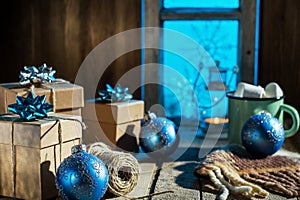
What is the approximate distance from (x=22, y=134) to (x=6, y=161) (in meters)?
0.07

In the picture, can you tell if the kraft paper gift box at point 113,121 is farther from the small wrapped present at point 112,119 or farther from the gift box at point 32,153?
the gift box at point 32,153

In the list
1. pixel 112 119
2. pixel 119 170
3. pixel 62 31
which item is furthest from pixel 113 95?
pixel 62 31

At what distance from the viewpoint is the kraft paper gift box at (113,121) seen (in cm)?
112

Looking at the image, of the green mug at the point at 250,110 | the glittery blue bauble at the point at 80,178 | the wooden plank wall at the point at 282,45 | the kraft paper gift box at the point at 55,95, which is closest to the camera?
the glittery blue bauble at the point at 80,178

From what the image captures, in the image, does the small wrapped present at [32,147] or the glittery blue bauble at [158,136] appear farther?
the glittery blue bauble at [158,136]

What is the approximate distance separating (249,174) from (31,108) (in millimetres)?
483

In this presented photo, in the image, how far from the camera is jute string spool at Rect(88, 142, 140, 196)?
92cm

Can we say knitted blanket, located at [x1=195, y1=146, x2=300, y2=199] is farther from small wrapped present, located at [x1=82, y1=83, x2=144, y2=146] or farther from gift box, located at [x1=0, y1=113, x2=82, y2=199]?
gift box, located at [x1=0, y1=113, x2=82, y2=199]

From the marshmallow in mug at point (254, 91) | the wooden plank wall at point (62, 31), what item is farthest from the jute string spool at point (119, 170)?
the wooden plank wall at point (62, 31)

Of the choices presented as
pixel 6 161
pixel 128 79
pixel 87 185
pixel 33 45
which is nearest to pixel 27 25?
pixel 33 45

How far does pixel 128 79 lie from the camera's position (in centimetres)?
174

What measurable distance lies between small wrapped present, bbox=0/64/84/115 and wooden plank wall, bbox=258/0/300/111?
32.6 inches

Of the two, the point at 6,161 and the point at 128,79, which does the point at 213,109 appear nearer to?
the point at 128,79

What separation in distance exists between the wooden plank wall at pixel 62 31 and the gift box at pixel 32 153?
834 mm
